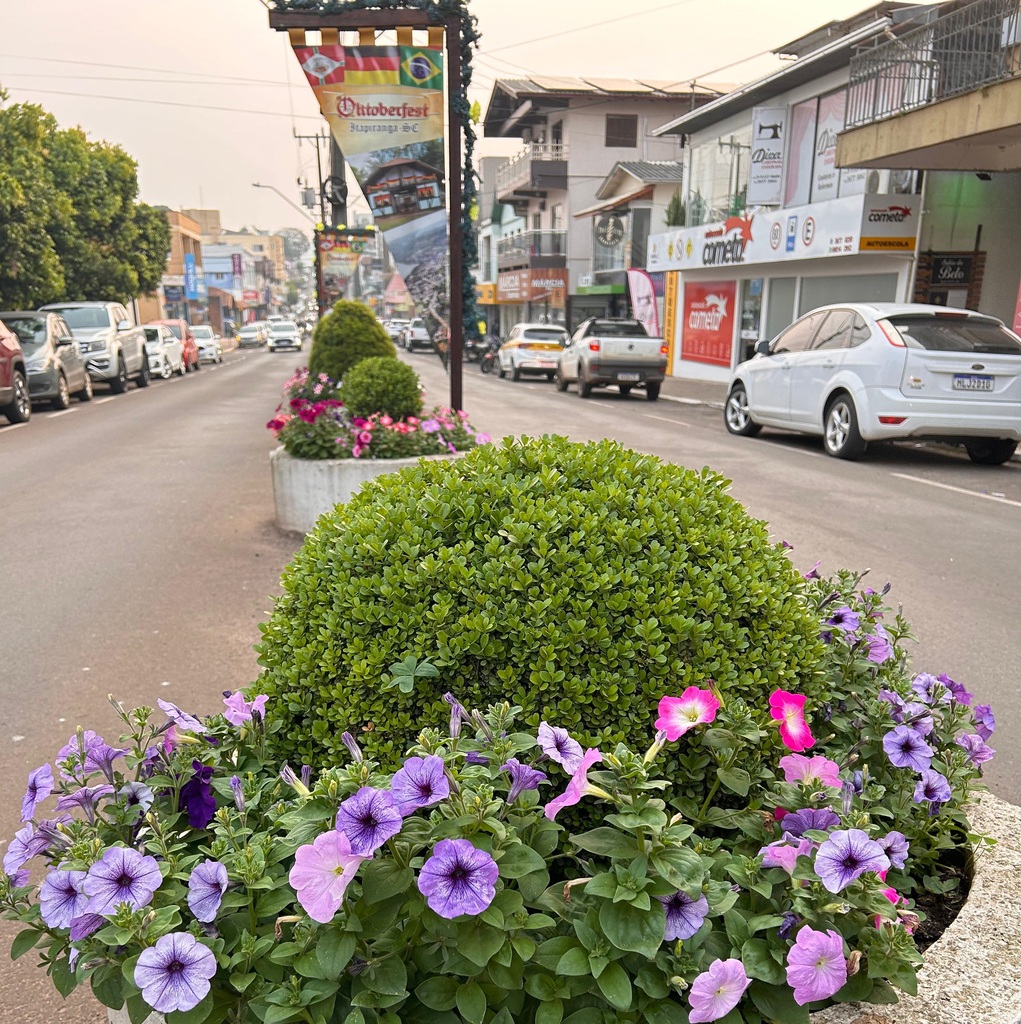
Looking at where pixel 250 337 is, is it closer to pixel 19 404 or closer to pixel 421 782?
pixel 19 404


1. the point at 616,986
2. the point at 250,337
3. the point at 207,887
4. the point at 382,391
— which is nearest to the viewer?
the point at 616,986

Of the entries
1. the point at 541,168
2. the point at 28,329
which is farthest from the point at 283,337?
the point at 28,329

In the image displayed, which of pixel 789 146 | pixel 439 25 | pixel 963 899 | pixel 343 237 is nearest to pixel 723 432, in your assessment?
pixel 439 25

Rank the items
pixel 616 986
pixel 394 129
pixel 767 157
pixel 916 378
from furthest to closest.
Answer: pixel 767 157, pixel 916 378, pixel 394 129, pixel 616 986

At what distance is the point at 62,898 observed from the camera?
1.56 metres

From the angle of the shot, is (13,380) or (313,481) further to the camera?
(13,380)

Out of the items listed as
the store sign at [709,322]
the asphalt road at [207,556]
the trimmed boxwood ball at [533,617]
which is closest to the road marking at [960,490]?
the asphalt road at [207,556]

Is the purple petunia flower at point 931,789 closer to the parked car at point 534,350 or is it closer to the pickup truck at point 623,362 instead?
the pickup truck at point 623,362

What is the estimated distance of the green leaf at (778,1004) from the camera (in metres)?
1.51

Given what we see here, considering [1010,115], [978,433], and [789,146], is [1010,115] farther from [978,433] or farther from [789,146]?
[789,146]

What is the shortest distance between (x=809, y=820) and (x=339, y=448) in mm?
5612

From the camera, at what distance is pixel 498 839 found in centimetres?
151

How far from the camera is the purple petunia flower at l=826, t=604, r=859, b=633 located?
253 cm

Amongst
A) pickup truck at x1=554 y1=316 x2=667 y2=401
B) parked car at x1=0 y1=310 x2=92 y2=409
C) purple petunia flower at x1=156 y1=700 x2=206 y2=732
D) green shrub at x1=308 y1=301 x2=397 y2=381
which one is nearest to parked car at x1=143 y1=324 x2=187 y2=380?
parked car at x1=0 y1=310 x2=92 y2=409
